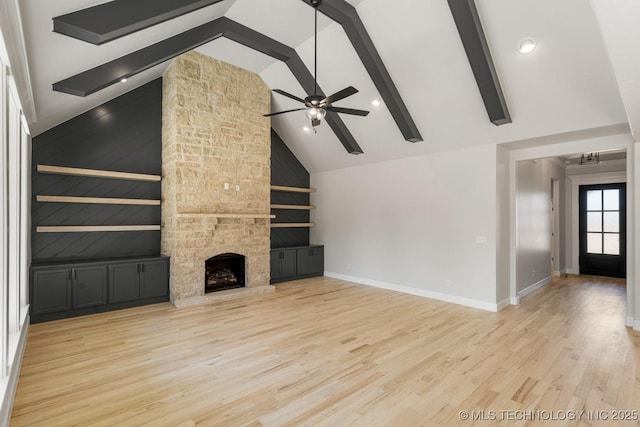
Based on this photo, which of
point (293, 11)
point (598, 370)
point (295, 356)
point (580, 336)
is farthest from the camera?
point (293, 11)

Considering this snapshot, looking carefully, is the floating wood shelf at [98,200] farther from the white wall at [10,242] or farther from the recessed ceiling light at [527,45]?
the recessed ceiling light at [527,45]

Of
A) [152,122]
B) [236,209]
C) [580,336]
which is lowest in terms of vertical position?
[580,336]

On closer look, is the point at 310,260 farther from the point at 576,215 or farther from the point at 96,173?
the point at 576,215

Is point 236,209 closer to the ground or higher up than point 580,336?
higher up

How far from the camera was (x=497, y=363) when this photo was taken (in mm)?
3314

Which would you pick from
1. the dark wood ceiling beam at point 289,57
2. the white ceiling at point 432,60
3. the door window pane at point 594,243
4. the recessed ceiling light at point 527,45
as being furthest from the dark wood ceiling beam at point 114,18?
the door window pane at point 594,243

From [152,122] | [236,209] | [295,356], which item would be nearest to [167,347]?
[295,356]

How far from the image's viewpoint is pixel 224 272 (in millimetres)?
6441

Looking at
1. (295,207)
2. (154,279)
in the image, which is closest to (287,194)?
(295,207)

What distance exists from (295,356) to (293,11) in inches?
176

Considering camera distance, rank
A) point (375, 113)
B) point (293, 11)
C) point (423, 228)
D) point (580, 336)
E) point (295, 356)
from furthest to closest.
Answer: point (423, 228) → point (375, 113) → point (293, 11) → point (580, 336) → point (295, 356)

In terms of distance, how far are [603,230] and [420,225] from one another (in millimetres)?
5512

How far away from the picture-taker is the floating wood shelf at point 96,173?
15.4ft

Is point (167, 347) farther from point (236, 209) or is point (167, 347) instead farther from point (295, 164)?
point (295, 164)
